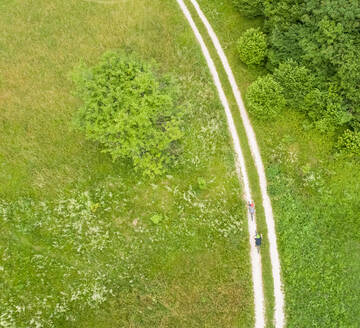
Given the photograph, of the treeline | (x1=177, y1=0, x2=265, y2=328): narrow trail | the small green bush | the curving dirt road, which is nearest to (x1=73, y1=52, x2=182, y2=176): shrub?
(x1=177, y1=0, x2=265, y2=328): narrow trail

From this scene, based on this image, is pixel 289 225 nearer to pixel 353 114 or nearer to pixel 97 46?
pixel 353 114

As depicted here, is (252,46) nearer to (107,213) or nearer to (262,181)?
(262,181)

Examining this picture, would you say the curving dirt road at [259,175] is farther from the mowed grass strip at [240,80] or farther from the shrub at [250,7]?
the shrub at [250,7]

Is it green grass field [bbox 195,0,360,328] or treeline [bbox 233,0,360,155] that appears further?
green grass field [bbox 195,0,360,328]

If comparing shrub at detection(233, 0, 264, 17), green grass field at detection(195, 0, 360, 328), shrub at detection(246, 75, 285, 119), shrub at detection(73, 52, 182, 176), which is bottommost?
green grass field at detection(195, 0, 360, 328)

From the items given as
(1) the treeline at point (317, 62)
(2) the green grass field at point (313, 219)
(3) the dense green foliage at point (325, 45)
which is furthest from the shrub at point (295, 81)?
(2) the green grass field at point (313, 219)

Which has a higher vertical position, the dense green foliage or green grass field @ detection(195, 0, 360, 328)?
the dense green foliage

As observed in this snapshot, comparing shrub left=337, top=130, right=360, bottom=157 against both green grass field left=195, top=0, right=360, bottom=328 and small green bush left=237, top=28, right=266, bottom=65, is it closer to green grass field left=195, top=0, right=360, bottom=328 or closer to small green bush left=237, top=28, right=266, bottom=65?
green grass field left=195, top=0, right=360, bottom=328
